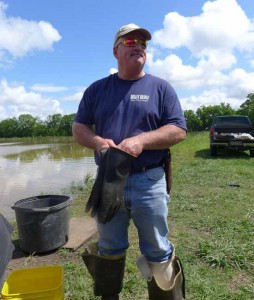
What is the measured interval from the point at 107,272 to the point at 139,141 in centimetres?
109

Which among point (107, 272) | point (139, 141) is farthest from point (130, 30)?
point (107, 272)

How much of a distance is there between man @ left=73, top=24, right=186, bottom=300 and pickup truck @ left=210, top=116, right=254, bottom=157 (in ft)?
40.3

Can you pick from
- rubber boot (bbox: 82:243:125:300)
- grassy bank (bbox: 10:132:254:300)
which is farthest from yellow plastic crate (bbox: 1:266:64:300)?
grassy bank (bbox: 10:132:254:300)

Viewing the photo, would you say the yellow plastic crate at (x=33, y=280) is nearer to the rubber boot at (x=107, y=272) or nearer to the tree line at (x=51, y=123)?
the rubber boot at (x=107, y=272)

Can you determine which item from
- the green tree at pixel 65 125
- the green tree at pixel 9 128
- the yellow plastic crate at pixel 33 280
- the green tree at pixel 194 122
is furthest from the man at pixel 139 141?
the green tree at pixel 9 128

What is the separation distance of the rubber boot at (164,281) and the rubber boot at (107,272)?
0.83ft

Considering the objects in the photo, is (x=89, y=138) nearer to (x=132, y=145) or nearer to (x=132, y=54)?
(x=132, y=145)

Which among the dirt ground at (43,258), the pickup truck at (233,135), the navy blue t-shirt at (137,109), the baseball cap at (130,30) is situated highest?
the baseball cap at (130,30)

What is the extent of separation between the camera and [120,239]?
2.73 m

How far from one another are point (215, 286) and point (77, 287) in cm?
133

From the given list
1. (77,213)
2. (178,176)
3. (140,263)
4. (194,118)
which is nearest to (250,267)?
(140,263)

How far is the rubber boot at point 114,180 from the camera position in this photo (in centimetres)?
241

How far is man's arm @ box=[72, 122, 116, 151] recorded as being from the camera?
252 centimetres

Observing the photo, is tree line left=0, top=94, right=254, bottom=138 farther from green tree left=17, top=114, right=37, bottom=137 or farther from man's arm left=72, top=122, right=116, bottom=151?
man's arm left=72, top=122, right=116, bottom=151
